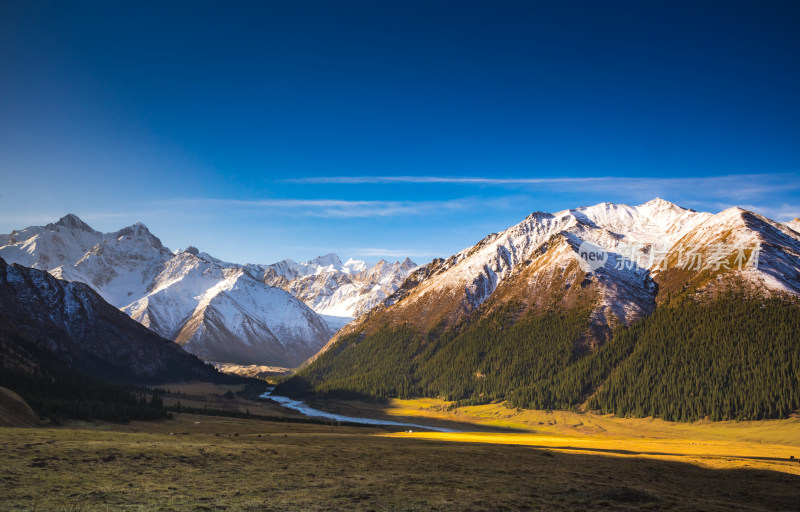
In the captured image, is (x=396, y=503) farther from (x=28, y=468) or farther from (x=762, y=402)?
(x=762, y=402)

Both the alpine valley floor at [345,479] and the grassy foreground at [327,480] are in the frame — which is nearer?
the grassy foreground at [327,480]

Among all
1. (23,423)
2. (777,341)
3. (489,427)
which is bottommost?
(489,427)

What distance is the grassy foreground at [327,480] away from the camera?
30.2 m

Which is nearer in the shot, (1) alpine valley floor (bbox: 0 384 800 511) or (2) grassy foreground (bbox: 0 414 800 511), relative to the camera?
(2) grassy foreground (bbox: 0 414 800 511)

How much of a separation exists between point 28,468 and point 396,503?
25983 millimetres

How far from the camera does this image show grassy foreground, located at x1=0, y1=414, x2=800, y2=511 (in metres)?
30.2

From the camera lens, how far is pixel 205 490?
3281 centimetres

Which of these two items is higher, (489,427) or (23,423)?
(23,423)

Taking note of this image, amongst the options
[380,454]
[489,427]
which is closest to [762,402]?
[489,427]

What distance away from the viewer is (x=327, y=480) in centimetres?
3775

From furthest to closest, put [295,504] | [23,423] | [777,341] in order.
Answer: [777,341]
[23,423]
[295,504]

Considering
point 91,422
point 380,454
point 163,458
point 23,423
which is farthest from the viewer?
point 91,422

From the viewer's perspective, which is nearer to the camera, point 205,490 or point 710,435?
point 205,490

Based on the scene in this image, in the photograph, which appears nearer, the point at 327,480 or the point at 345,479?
the point at 327,480
